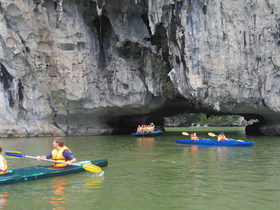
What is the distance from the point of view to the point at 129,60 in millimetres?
27906

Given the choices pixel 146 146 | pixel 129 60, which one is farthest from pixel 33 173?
pixel 129 60

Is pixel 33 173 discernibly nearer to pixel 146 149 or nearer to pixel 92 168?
pixel 92 168

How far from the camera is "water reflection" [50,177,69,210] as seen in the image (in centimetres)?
711

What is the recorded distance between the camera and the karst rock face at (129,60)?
76.4 ft

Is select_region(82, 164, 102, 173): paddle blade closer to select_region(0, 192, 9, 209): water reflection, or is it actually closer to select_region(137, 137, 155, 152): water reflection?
select_region(0, 192, 9, 209): water reflection

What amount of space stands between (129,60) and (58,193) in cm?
2046

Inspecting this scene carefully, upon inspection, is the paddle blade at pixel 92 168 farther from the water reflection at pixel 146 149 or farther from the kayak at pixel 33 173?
the water reflection at pixel 146 149

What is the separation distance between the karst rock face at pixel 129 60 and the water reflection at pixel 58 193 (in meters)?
15.5

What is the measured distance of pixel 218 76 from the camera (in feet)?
77.5

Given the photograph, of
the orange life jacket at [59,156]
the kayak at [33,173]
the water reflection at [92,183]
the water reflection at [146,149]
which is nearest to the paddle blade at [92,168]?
the water reflection at [92,183]

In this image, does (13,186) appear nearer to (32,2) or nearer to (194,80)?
(194,80)

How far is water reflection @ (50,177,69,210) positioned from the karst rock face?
51.0 ft

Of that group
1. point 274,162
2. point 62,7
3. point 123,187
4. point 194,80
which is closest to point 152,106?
point 194,80

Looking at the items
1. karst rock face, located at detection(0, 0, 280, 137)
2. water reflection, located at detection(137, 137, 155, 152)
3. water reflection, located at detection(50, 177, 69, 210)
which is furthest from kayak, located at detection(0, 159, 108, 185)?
karst rock face, located at detection(0, 0, 280, 137)
